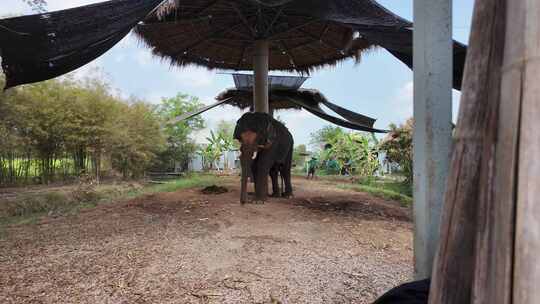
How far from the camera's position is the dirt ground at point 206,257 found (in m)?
2.17

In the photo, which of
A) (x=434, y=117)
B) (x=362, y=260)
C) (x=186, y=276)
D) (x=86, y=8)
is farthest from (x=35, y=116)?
(x=434, y=117)

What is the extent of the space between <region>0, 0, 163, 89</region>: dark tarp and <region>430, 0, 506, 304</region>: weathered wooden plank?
3658 millimetres

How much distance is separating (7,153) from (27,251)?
6800 mm

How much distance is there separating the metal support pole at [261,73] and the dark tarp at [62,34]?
10.3ft

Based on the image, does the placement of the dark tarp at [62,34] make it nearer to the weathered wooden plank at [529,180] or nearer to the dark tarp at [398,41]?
the dark tarp at [398,41]

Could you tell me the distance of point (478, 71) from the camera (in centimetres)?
65

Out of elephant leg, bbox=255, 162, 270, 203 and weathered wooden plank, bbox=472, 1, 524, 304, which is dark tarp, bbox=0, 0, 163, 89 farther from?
weathered wooden plank, bbox=472, 1, 524, 304

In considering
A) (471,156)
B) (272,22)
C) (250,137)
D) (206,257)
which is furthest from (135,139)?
(471,156)

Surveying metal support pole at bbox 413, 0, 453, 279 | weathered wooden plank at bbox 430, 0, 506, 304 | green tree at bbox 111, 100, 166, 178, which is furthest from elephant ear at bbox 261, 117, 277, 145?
green tree at bbox 111, 100, 166, 178

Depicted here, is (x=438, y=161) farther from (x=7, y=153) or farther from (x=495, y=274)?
(x=7, y=153)

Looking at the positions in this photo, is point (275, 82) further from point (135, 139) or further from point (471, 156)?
point (471, 156)

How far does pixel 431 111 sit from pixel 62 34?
3.66m

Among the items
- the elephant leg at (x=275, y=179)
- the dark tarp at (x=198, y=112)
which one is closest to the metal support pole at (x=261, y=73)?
the elephant leg at (x=275, y=179)

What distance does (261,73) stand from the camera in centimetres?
664
